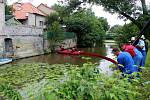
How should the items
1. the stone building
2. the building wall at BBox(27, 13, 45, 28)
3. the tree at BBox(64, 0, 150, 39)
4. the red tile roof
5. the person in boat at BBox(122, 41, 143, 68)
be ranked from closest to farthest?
the person in boat at BBox(122, 41, 143, 68), the tree at BBox(64, 0, 150, 39), the stone building, the building wall at BBox(27, 13, 45, 28), the red tile roof

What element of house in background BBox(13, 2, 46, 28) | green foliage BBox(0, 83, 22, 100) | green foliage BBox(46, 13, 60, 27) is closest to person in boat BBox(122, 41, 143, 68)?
green foliage BBox(0, 83, 22, 100)

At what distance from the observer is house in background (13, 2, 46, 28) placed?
152ft

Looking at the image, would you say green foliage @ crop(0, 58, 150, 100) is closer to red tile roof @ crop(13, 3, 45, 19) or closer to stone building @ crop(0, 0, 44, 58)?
stone building @ crop(0, 0, 44, 58)

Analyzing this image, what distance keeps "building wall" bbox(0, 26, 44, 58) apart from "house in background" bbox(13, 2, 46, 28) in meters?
10.8

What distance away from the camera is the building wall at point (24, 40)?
28953mm

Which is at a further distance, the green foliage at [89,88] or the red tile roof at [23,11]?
the red tile roof at [23,11]

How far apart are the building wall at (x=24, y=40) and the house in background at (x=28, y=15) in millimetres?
10841

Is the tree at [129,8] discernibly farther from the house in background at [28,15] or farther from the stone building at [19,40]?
the house in background at [28,15]

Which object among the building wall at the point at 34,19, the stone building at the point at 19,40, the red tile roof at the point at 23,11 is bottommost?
the stone building at the point at 19,40

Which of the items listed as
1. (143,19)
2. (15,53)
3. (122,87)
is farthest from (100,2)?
(122,87)

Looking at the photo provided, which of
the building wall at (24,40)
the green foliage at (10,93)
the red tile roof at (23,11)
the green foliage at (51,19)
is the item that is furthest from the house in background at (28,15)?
the green foliage at (10,93)

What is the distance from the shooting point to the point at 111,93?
11.6 feet

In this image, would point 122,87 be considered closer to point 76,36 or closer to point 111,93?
point 111,93

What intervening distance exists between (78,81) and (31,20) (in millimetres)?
43420
